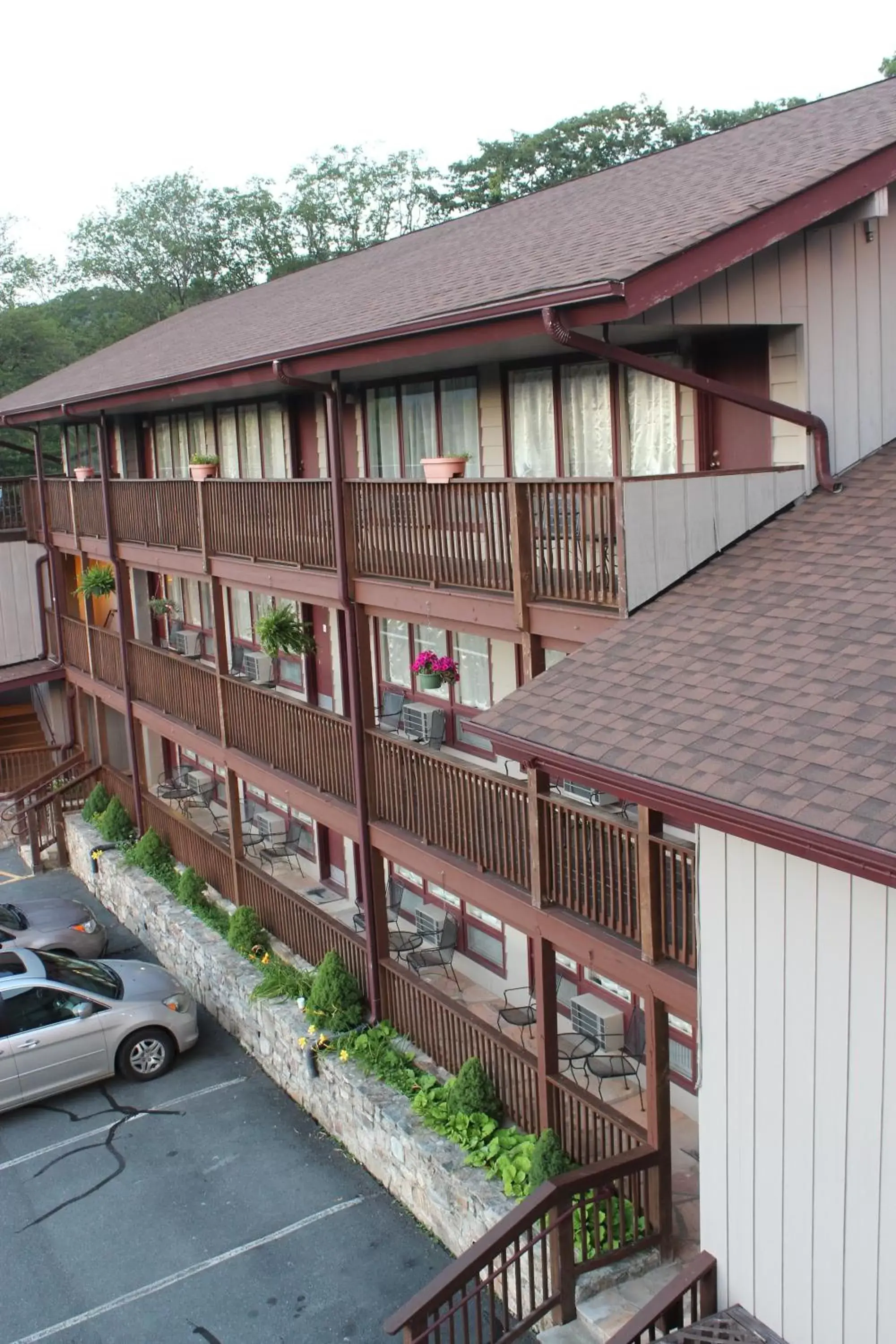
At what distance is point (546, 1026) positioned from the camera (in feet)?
34.7

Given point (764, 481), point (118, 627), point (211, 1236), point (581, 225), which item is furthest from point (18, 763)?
point (764, 481)

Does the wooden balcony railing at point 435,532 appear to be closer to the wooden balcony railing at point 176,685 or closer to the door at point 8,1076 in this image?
the wooden balcony railing at point 176,685

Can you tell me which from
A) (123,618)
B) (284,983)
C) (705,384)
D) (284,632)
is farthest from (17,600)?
(705,384)

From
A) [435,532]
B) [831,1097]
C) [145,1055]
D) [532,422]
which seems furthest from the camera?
[145,1055]

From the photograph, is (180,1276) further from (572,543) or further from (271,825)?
(271,825)

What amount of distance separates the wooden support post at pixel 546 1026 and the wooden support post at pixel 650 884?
4.48 ft

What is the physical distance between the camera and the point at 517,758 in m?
8.69

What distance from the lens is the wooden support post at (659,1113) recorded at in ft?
30.6

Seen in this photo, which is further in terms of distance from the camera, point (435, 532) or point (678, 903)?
point (435, 532)

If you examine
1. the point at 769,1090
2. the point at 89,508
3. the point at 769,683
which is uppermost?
the point at 89,508

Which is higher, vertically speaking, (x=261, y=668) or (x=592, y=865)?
(x=261, y=668)

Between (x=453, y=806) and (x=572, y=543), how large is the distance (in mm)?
2939

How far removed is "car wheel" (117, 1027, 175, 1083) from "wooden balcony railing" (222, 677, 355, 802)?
3.50 metres

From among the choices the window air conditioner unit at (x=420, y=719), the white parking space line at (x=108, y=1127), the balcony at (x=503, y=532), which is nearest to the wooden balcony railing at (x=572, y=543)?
the balcony at (x=503, y=532)
